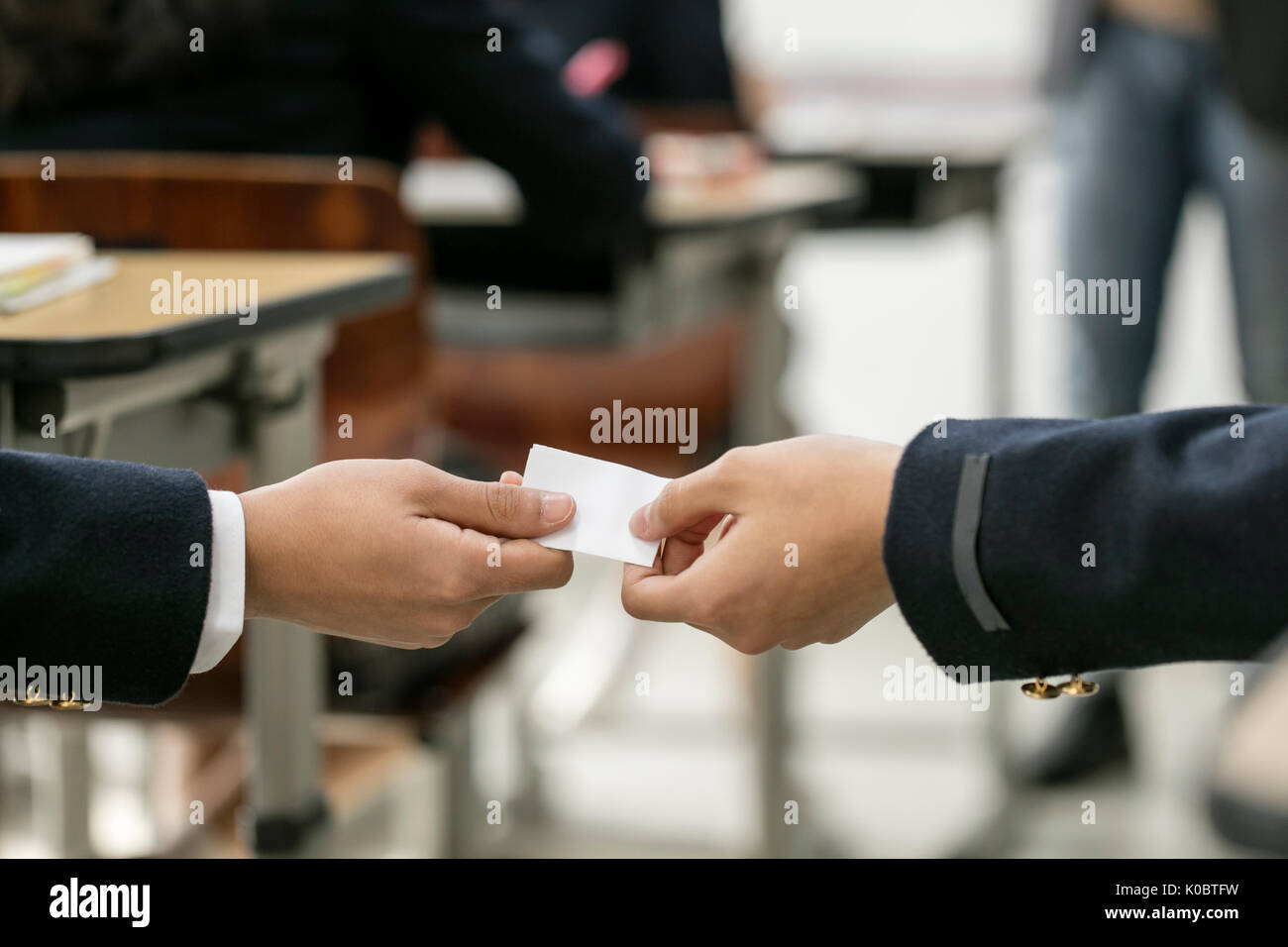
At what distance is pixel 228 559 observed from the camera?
718 millimetres

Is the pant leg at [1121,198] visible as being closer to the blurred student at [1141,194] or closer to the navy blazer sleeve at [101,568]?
the blurred student at [1141,194]

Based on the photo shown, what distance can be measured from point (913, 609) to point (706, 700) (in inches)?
79.7

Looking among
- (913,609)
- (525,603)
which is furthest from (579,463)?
(525,603)

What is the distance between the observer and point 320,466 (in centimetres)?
78

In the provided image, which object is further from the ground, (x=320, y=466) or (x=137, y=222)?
(x=137, y=222)

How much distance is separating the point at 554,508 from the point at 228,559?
17cm

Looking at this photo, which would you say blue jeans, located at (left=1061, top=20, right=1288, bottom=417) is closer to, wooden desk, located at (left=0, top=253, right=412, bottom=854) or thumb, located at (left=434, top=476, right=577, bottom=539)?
wooden desk, located at (left=0, top=253, right=412, bottom=854)

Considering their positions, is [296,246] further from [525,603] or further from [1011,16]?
[1011,16]

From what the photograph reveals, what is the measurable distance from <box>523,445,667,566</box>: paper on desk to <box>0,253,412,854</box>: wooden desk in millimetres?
219

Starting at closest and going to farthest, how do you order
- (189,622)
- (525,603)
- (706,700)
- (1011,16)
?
(189,622)
(525,603)
(706,700)
(1011,16)

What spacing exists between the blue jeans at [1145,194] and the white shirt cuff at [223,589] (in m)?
1.73

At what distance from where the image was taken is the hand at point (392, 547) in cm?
75

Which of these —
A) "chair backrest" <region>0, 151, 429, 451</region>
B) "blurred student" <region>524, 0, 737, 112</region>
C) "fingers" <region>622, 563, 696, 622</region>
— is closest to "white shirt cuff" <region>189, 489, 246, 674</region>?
"fingers" <region>622, 563, 696, 622</region>

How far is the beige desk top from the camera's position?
0.75 m
